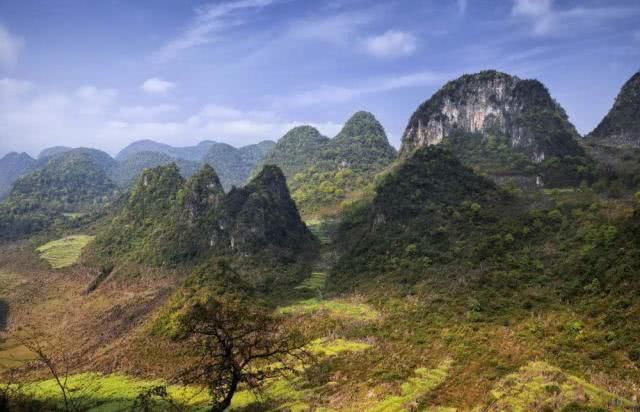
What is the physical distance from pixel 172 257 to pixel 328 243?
45.4m

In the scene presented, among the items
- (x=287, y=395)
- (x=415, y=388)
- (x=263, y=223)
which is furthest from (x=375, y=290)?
(x=263, y=223)

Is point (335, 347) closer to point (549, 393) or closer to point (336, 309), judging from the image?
point (336, 309)

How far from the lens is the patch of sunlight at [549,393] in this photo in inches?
1275

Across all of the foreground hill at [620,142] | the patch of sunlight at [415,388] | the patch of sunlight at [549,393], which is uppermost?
the foreground hill at [620,142]

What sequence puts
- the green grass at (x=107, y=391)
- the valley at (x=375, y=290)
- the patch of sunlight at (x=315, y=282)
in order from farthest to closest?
1. the patch of sunlight at (x=315, y=282)
2. the green grass at (x=107, y=391)
3. the valley at (x=375, y=290)

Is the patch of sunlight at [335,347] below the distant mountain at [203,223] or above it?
below


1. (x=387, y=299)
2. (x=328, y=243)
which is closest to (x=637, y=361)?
(x=387, y=299)

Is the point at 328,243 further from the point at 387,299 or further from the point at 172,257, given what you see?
the point at 387,299

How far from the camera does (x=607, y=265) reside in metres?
60.6

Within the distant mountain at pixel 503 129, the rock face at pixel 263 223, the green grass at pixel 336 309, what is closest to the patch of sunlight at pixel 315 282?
the green grass at pixel 336 309

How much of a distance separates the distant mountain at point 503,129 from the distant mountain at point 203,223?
71.5m

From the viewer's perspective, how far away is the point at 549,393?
1355 inches

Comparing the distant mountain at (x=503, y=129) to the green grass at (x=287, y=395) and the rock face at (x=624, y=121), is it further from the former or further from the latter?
the green grass at (x=287, y=395)

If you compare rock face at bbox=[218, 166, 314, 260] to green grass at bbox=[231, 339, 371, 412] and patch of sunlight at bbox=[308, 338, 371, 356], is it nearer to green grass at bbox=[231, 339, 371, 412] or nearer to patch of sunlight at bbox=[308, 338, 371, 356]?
patch of sunlight at bbox=[308, 338, 371, 356]
